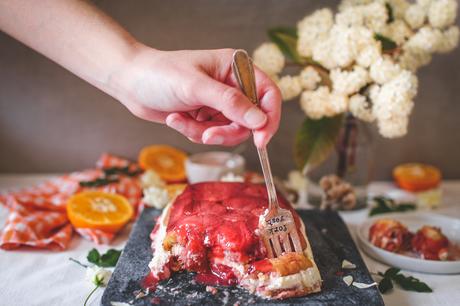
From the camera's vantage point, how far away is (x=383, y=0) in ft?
4.36

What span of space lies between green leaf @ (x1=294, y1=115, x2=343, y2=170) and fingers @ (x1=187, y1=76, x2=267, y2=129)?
437 mm

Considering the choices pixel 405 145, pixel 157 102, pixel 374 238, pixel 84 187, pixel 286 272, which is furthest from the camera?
pixel 405 145

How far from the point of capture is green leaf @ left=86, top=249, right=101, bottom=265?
3.85ft

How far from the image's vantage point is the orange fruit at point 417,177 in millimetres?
1673

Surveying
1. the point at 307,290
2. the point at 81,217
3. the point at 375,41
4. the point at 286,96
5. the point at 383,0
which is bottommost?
the point at 307,290

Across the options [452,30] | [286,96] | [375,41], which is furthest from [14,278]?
[452,30]

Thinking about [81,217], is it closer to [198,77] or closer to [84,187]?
[84,187]

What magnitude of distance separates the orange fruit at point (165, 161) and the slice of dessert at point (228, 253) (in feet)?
1.69

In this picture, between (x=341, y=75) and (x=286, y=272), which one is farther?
(x=341, y=75)

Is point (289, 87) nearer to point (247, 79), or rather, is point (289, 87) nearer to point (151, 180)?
point (247, 79)

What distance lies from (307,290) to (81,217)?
0.64 m

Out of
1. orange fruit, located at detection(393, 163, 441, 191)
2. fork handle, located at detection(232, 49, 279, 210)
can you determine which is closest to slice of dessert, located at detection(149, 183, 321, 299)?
fork handle, located at detection(232, 49, 279, 210)

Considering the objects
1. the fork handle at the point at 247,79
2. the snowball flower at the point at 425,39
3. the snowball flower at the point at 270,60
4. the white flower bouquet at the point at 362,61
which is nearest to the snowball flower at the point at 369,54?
the white flower bouquet at the point at 362,61

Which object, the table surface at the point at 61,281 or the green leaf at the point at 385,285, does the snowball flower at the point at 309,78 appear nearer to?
the table surface at the point at 61,281
